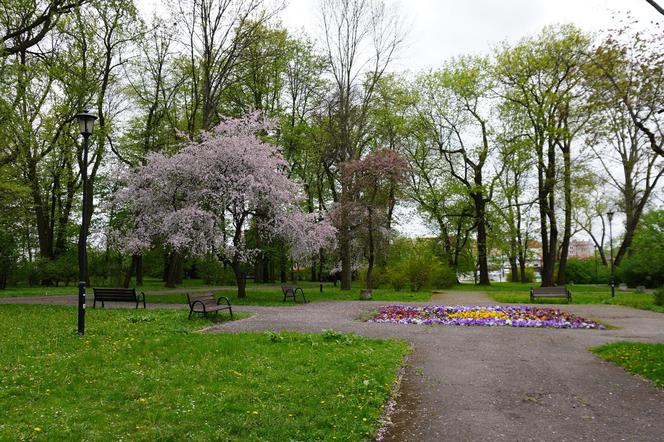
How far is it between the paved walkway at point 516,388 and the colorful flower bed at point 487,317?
833 mm

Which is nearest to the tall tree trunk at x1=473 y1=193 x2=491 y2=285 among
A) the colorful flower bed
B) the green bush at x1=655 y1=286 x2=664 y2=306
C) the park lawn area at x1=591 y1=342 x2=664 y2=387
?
the green bush at x1=655 y1=286 x2=664 y2=306

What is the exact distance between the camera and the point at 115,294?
1470cm

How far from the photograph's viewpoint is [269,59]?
86.1 ft

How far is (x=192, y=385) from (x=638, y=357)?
732 centimetres

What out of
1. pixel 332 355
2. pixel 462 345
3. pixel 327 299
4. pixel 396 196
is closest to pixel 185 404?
pixel 332 355

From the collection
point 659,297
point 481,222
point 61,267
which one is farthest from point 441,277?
point 61,267

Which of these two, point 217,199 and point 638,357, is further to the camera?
point 217,199

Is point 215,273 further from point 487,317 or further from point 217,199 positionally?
point 487,317

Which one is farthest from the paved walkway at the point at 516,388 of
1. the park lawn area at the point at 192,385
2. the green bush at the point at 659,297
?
the green bush at the point at 659,297

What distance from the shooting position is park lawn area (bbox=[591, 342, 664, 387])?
685 centimetres

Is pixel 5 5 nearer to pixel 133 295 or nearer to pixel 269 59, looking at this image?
pixel 133 295

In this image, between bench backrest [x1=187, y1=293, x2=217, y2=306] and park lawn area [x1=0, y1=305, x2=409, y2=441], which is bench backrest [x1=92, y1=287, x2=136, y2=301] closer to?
bench backrest [x1=187, y1=293, x2=217, y2=306]

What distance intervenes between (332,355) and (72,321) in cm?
773

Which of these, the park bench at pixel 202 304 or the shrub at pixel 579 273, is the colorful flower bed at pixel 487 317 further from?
the shrub at pixel 579 273
